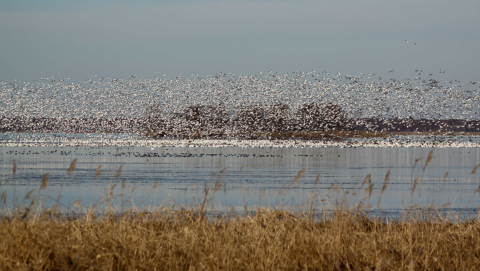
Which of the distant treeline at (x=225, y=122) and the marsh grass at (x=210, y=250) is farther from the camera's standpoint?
the distant treeline at (x=225, y=122)

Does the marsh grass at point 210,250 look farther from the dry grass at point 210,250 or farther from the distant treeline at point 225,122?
the distant treeline at point 225,122

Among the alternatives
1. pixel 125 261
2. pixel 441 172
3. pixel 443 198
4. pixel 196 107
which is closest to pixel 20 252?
pixel 125 261

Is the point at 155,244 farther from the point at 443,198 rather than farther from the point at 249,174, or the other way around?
the point at 249,174

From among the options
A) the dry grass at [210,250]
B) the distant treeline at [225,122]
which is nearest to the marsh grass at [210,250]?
the dry grass at [210,250]

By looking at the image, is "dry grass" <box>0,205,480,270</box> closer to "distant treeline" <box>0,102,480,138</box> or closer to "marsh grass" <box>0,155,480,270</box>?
"marsh grass" <box>0,155,480,270</box>

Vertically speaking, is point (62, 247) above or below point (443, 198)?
above

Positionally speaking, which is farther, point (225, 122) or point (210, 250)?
point (225, 122)

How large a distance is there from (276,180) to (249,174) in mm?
3129

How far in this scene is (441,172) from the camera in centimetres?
2706

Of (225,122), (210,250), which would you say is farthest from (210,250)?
(225,122)

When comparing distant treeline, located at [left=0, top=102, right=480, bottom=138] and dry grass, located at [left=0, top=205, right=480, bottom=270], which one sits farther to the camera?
distant treeline, located at [left=0, top=102, right=480, bottom=138]

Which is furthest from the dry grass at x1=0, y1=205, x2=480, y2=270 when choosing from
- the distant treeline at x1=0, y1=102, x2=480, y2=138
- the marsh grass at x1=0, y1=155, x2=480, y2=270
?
the distant treeline at x1=0, y1=102, x2=480, y2=138

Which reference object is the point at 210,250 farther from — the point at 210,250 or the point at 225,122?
the point at 225,122

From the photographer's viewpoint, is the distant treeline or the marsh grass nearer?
the marsh grass
